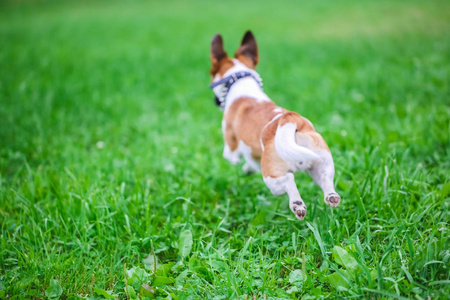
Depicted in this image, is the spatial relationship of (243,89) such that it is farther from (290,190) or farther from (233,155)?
(290,190)

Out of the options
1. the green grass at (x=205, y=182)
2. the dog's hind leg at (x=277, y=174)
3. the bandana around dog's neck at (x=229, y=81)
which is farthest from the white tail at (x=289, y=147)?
the bandana around dog's neck at (x=229, y=81)

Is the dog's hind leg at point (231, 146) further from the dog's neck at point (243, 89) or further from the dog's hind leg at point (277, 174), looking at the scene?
the dog's hind leg at point (277, 174)

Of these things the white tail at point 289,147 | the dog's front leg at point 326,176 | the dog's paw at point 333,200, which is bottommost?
the dog's paw at point 333,200

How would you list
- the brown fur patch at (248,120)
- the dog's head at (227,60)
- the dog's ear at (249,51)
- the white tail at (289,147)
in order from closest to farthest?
the white tail at (289,147)
the brown fur patch at (248,120)
the dog's head at (227,60)
the dog's ear at (249,51)

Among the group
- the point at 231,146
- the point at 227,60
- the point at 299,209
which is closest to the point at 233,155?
the point at 231,146

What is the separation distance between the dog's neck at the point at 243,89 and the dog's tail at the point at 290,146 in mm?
765

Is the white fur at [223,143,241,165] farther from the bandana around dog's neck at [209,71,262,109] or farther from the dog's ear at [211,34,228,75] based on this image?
the dog's ear at [211,34,228,75]

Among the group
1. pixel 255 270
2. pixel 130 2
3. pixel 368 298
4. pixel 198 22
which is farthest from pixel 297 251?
pixel 130 2

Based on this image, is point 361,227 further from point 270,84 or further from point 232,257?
point 270,84

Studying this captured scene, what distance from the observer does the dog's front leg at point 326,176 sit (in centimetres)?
212

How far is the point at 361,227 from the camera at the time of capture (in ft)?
7.95

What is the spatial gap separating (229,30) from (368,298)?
9238 millimetres

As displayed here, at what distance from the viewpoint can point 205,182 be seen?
3.37m

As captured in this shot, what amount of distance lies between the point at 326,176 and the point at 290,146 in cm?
29
